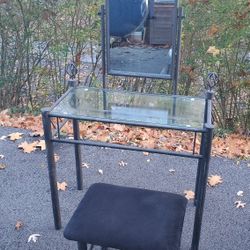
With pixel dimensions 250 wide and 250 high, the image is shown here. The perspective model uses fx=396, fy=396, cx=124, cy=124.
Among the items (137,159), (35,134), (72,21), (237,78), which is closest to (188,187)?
(137,159)

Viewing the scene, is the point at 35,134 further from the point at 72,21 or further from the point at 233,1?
the point at 233,1

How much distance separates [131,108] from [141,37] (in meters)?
1.04

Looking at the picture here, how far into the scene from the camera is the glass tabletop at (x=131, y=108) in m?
2.30

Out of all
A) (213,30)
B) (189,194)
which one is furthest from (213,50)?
(189,194)

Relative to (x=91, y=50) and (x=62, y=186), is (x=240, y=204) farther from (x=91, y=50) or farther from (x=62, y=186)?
(x=91, y=50)

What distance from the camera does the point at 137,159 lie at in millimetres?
3674

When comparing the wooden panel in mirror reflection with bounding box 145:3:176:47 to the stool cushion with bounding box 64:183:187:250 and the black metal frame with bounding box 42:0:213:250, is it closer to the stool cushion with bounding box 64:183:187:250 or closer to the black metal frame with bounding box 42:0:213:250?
the black metal frame with bounding box 42:0:213:250

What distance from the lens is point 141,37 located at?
339cm

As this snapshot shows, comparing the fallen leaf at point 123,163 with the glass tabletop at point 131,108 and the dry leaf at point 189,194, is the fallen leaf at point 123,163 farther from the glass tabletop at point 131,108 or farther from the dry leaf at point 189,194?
the glass tabletop at point 131,108

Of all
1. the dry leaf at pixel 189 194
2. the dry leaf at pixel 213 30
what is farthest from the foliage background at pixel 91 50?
the dry leaf at pixel 189 194

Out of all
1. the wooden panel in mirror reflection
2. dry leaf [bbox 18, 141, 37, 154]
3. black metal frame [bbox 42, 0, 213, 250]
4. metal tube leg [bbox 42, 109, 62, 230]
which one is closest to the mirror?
the wooden panel in mirror reflection

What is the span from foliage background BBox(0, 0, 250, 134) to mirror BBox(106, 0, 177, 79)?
1426 mm

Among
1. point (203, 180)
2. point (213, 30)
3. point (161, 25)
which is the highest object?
point (161, 25)

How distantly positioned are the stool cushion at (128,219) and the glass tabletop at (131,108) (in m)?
0.42
